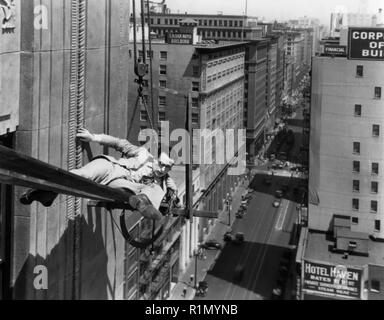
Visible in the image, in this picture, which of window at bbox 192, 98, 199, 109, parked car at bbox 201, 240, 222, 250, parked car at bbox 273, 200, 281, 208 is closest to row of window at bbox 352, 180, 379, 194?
window at bbox 192, 98, 199, 109

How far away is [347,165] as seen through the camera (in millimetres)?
28172

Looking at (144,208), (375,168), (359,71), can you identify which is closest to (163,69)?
(359,71)

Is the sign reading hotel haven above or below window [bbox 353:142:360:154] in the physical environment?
below

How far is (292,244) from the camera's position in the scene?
4334 centimetres

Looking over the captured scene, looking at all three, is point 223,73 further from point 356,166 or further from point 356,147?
point 356,166

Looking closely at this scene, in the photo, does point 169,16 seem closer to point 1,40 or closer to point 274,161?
point 274,161

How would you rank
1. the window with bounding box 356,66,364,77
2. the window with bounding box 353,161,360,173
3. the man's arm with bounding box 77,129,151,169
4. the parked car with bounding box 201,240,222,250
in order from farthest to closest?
the parked car with bounding box 201,240,222,250 → the window with bounding box 353,161,360,173 → the window with bounding box 356,66,364,77 → the man's arm with bounding box 77,129,151,169

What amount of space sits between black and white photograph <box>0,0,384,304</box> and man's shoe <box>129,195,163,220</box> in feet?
0.04

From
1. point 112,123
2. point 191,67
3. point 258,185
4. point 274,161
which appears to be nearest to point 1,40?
point 112,123

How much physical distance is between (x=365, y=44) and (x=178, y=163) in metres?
10.8

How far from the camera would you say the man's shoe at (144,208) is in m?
4.43

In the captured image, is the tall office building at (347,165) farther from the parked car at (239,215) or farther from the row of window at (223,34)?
the row of window at (223,34)

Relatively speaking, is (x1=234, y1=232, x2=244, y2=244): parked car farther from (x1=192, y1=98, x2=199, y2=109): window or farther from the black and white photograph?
(x1=192, y1=98, x2=199, y2=109): window

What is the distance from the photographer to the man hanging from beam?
458 cm
